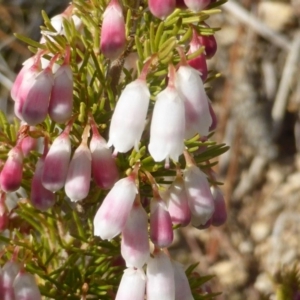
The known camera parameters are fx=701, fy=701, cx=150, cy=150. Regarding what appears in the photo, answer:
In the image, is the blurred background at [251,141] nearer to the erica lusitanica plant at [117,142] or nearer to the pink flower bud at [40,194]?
the erica lusitanica plant at [117,142]

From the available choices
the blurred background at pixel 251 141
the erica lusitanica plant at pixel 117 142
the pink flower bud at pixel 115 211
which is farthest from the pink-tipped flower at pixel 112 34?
the blurred background at pixel 251 141

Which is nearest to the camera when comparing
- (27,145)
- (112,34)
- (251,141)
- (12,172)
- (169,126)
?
(169,126)

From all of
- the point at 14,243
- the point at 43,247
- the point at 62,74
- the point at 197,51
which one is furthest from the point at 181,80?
the point at 43,247

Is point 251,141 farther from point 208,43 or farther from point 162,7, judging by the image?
point 162,7

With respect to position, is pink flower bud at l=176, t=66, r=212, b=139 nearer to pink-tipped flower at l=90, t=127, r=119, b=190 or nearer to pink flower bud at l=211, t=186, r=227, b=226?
pink-tipped flower at l=90, t=127, r=119, b=190

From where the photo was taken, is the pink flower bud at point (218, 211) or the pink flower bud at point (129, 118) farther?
the pink flower bud at point (218, 211)

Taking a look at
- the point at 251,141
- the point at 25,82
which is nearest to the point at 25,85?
the point at 25,82
